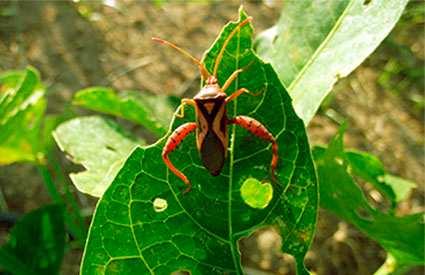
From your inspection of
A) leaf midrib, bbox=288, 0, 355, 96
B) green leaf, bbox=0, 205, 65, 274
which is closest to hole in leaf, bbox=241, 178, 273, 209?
leaf midrib, bbox=288, 0, 355, 96

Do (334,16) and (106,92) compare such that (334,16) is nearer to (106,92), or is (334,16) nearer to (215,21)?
(106,92)

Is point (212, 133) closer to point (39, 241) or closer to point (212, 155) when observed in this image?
point (212, 155)

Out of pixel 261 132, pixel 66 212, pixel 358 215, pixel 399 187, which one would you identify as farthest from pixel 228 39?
pixel 66 212

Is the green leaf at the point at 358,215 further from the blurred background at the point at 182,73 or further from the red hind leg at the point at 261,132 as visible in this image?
the blurred background at the point at 182,73

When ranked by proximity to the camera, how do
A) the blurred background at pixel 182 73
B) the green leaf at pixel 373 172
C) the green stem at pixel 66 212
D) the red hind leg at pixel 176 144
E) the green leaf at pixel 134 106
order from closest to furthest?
the red hind leg at pixel 176 144, the green leaf at pixel 373 172, the green leaf at pixel 134 106, the green stem at pixel 66 212, the blurred background at pixel 182 73

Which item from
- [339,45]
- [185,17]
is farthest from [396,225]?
[185,17]

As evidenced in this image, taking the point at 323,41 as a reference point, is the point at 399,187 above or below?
below

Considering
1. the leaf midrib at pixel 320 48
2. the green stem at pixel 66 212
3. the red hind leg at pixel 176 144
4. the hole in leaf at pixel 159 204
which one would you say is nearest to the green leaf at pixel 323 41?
the leaf midrib at pixel 320 48
